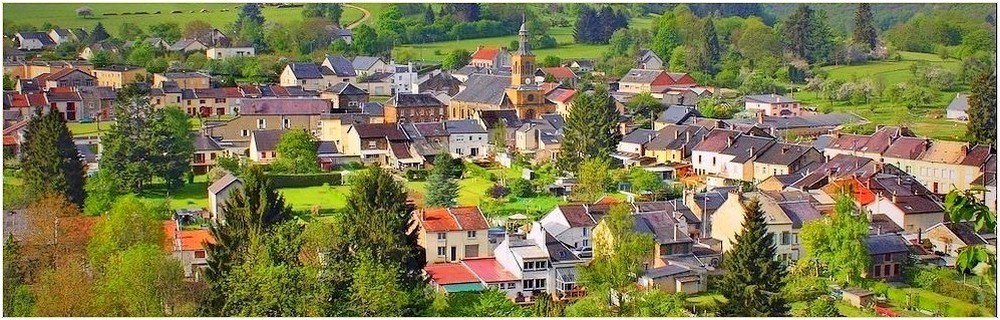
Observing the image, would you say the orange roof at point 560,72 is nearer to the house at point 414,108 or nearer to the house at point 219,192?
the house at point 414,108

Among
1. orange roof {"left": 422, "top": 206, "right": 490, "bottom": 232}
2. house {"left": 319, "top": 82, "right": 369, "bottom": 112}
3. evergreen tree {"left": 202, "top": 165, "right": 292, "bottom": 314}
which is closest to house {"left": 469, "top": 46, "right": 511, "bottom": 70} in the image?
house {"left": 319, "top": 82, "right": 369, "bottom": 112}

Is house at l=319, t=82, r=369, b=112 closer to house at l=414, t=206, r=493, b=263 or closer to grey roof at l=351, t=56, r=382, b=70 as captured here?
grey roof at l=351, t=56, r=382, b=70

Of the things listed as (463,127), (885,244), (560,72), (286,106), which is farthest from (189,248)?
(560,72)

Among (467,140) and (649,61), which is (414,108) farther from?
(649,61)

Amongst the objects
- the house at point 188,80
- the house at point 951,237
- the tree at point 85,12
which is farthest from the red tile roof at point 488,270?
the tree at point 85,12

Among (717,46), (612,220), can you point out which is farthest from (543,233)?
(717,46)

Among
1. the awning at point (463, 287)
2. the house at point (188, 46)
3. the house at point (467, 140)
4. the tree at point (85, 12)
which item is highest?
the tree at point (85, 12)
